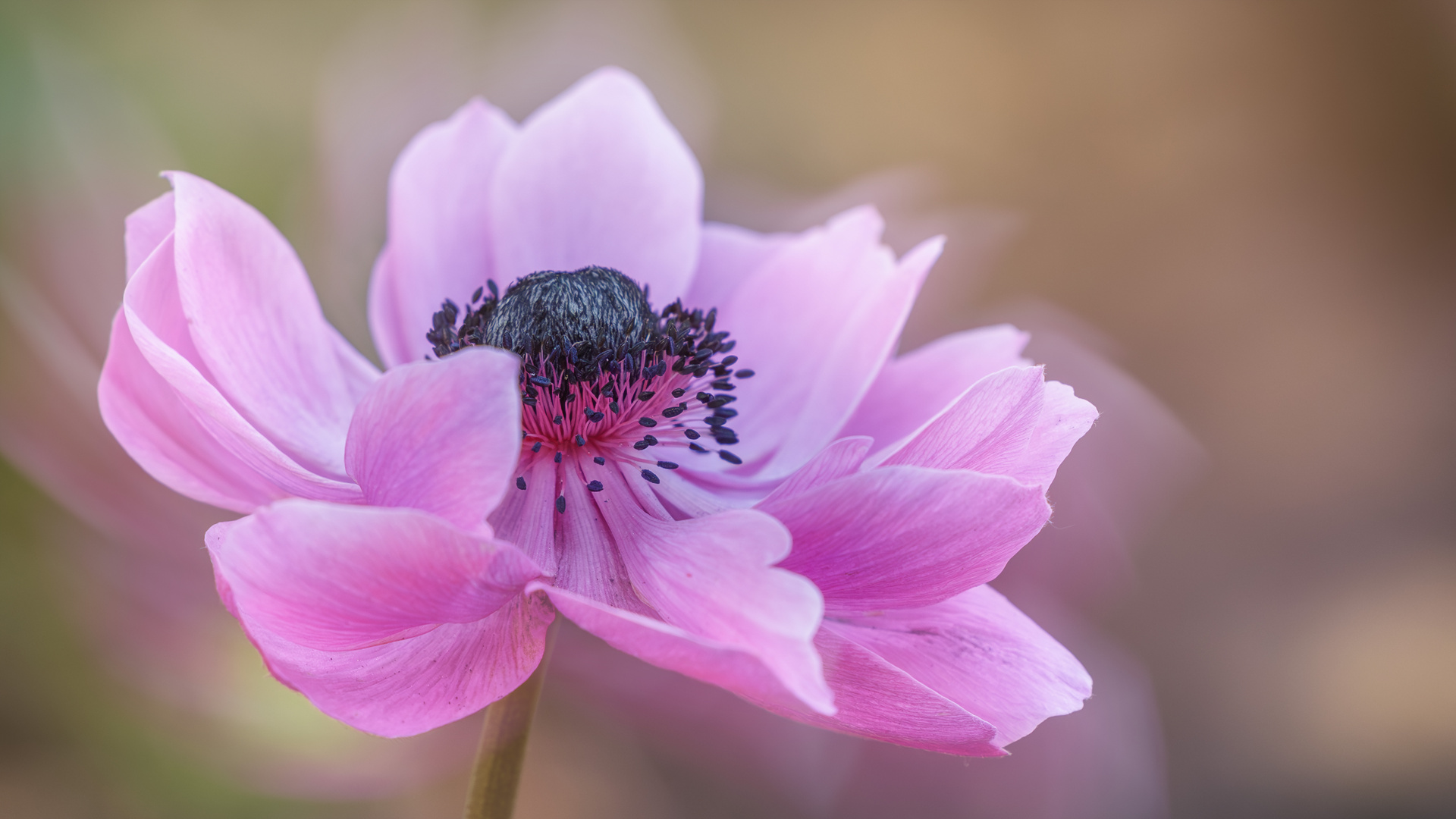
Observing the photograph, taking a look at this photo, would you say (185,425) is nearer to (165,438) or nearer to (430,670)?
(165,438)

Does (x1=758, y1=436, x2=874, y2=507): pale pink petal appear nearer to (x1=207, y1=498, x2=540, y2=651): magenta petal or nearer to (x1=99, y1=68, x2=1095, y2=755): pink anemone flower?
(x1=99, y1=68, x2=1095, y2=755): pink anemone flower

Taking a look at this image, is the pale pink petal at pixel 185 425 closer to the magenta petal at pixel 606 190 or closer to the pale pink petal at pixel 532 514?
the pale pink petal at pixel 532 514

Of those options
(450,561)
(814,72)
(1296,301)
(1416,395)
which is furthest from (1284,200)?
(450,561)

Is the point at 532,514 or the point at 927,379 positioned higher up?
the point at 927,379

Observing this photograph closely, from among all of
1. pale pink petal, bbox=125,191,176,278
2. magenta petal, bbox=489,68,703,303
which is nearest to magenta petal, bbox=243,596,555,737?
pale pink petal, bbox=125,191,176,278

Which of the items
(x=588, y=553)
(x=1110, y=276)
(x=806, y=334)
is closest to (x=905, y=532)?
(x=588, y=553)

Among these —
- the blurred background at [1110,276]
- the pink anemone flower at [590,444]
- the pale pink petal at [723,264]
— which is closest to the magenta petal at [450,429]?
the pink anemone flower at [590,444]
